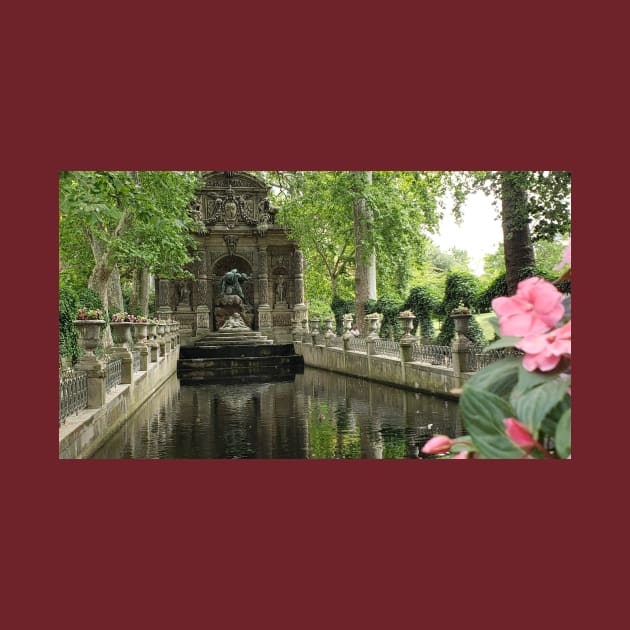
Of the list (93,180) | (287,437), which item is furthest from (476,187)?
(93,180)

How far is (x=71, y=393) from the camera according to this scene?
269 inches

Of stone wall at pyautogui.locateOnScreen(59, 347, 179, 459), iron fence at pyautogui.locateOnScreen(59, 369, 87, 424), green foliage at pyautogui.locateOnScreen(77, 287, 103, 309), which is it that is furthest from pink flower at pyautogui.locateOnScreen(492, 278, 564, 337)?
green foliage at pyautogui.locateOnScreen(77, 287, 103, 309)

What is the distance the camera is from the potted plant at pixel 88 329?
26.1ft

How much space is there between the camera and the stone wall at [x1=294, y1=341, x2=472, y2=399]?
10.9 metres

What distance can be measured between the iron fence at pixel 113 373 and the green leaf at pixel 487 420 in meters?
7.68

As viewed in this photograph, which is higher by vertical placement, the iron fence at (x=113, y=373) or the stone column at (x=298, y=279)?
the stone column at (x=298, y=279)

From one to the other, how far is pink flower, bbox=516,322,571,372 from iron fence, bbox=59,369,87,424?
548cm

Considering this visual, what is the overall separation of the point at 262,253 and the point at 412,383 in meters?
17.5

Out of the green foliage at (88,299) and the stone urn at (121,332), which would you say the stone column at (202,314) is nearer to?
the green foliage at (88,299)

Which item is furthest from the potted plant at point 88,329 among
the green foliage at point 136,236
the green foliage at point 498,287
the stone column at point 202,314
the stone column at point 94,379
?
the stone column at point 202,314

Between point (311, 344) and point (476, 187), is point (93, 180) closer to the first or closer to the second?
point (476, 187)

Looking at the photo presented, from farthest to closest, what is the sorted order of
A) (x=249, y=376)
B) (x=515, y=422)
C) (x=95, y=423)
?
1. (x=249, y=376)
2. (x=95, y=423)
3. (x=515, y=422)

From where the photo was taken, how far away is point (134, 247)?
54.3ft

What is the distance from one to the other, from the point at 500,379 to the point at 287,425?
24.9 feet
